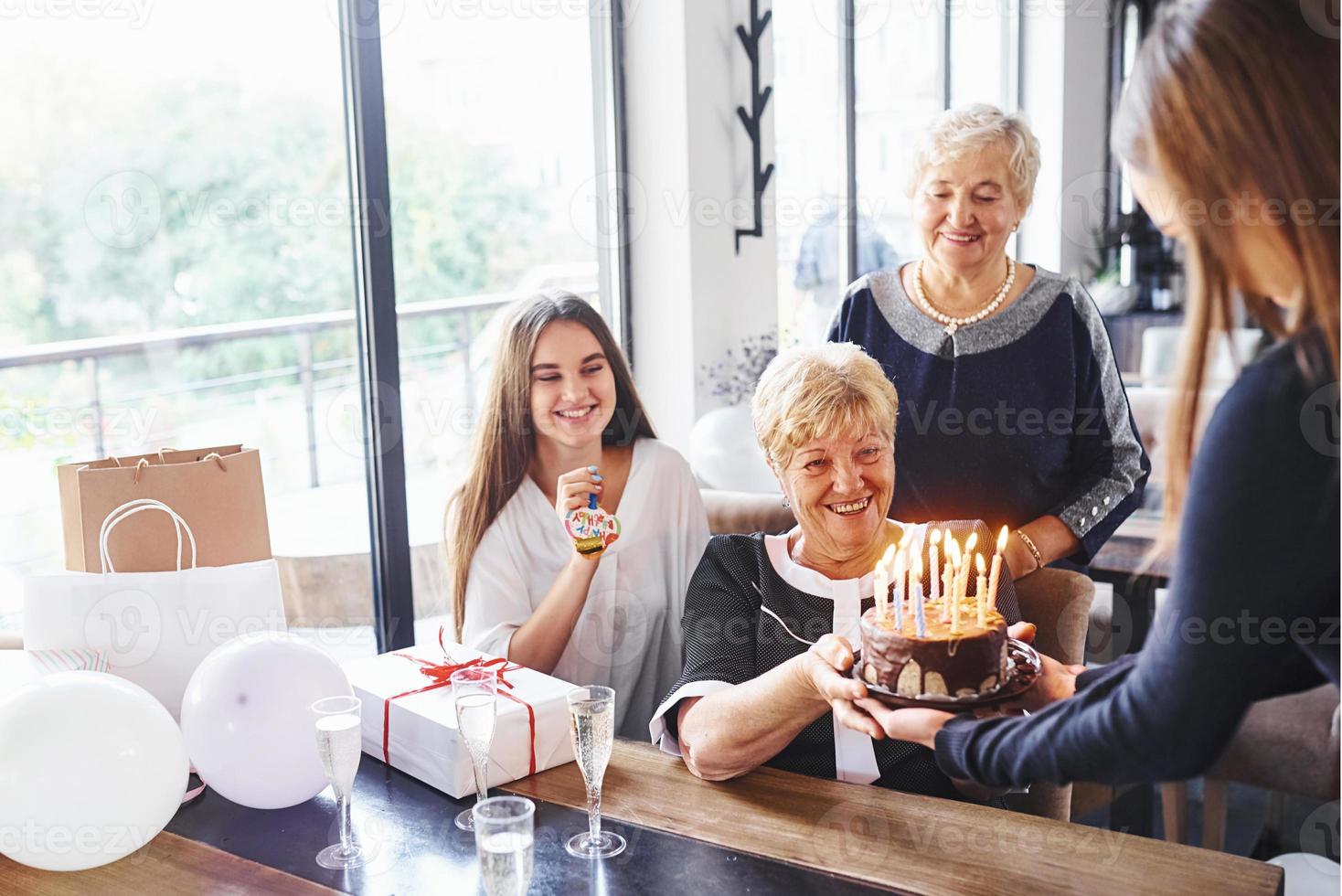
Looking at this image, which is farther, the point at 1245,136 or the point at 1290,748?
the point at 1290,748

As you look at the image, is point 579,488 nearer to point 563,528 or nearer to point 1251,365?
point 563,528

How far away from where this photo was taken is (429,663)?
185 centimetres

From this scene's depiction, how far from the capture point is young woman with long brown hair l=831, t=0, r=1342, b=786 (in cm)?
88

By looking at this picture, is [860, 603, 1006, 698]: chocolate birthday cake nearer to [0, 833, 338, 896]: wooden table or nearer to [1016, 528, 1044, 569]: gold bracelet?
[0, 833, 338, 896]: wooden table

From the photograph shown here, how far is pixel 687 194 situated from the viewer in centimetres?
346

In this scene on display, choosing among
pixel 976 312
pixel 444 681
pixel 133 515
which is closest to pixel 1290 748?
pixel 976 312

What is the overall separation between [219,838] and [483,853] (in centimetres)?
51

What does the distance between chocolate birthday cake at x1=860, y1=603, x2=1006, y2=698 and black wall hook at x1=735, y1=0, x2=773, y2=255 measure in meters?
2.51

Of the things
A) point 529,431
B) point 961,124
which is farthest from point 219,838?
point 961,124

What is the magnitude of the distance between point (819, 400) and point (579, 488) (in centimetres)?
49

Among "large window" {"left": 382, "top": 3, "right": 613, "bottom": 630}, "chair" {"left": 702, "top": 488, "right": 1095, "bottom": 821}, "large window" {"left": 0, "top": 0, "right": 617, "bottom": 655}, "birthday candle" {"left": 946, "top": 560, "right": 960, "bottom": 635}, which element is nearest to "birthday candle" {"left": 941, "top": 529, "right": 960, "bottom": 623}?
"birthday candle" {"left": 946, "top": 560, "right": 960, "bottom": 635}

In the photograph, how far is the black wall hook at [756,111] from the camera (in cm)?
354

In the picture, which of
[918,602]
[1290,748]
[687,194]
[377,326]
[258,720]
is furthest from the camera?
[687,194]

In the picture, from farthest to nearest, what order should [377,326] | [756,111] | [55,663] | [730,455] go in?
[756,111], [730,455], [377,326], [55,663]
